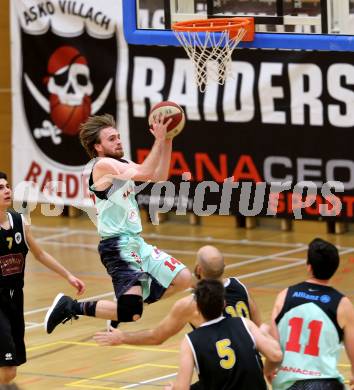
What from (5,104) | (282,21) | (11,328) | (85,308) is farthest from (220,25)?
(5,104)

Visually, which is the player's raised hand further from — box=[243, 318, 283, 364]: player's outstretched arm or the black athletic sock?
box=[243, 318, 283, 364]: player's outstretched arm

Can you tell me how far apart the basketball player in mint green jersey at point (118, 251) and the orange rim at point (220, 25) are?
3371 mm

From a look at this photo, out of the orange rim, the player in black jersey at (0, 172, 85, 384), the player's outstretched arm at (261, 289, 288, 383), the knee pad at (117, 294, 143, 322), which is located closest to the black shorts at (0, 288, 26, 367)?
the player in black jersey at (0, 172, 85, 384)

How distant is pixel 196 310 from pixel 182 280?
2.68m

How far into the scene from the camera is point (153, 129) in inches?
411

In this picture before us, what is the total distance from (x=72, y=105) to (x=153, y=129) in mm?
9654

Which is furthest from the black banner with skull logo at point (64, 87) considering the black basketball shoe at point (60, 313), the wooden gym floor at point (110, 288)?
the black basketball shoe at point (60, 313)

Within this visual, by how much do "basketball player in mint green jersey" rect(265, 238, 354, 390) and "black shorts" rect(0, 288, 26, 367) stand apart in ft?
9.78

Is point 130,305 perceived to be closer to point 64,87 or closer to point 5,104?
point 64,87

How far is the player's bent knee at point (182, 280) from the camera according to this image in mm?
11008

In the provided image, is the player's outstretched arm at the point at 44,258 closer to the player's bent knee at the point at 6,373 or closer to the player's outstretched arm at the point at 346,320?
the player's bent knee at the point at 6,373

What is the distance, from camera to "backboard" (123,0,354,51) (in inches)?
546

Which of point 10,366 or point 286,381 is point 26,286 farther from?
point 286,381

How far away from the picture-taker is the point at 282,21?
14.2 m
